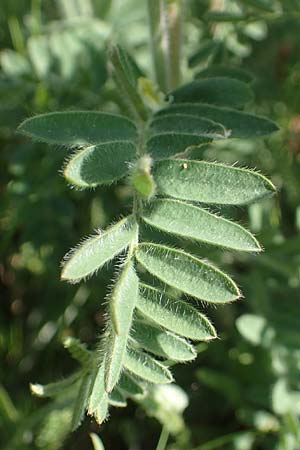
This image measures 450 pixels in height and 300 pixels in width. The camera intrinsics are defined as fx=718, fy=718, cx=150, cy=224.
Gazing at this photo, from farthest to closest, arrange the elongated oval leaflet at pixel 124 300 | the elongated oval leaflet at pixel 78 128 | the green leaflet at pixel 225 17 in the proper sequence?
the green leaflet at pixel 225 17, the elongated oval leaflet at pixel 78 128, the elongated oval leaflet at pixel 124 300

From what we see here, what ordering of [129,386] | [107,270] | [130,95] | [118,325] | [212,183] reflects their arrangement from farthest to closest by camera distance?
[107,270]
[130,95]
[129,386]
[212,183]
[118,325]

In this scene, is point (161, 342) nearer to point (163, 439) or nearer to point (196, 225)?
point (196, 225)

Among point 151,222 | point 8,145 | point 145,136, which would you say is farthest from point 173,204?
point 8,145

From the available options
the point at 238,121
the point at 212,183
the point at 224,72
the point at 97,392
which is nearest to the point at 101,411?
the point at 97,392

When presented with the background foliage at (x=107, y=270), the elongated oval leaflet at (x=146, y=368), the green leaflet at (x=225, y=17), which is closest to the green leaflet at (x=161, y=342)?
the elongated oval leaflet at (x=146, y=368)

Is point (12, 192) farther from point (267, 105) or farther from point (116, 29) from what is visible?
point (267, 105)

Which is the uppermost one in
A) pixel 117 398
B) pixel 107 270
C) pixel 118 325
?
pixel 118 325

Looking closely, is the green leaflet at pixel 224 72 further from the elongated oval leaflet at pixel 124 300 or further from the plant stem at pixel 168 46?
the elongated oval leaflet at pixel 124 300
